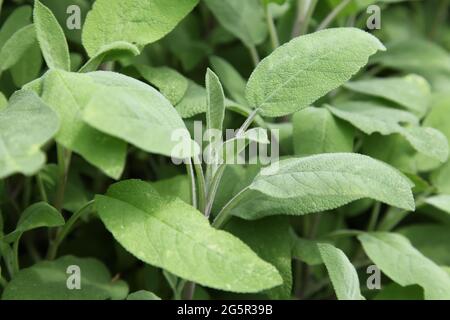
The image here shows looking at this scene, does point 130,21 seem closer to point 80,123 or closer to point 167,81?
point 167,81

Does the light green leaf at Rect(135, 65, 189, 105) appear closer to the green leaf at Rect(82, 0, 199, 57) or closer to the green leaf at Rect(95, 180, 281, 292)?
the green leaf at Rect(82, 0, 199, 57)

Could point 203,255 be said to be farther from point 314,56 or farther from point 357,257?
point 357,257

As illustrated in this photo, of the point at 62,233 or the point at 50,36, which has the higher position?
the point at 50,36

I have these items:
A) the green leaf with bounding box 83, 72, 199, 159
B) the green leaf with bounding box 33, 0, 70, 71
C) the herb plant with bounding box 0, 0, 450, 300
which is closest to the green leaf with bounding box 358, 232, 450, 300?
the herb plant with bounding box 0, 0, 450, 300

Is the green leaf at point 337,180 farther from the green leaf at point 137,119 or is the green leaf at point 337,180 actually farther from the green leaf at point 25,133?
the green leaf at point 25,133

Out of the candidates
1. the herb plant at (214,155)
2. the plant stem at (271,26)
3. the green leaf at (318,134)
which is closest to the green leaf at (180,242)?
the herb plant at (214,155)

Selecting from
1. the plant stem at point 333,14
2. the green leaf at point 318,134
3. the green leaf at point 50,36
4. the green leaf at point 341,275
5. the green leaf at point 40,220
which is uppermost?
the green leaf at point 50,36

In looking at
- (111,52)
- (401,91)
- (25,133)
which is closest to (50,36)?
(111,52)
